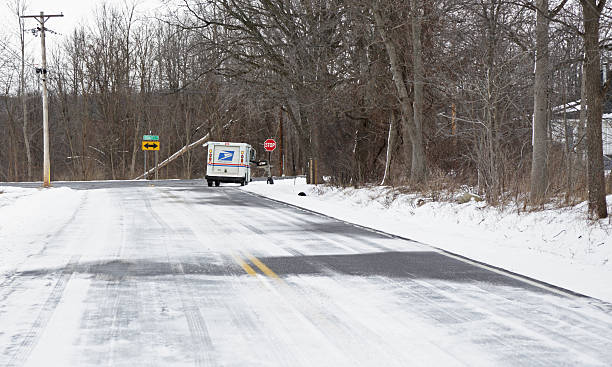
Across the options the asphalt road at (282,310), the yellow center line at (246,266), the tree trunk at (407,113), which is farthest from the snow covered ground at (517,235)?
the yellow center line at (246,266)

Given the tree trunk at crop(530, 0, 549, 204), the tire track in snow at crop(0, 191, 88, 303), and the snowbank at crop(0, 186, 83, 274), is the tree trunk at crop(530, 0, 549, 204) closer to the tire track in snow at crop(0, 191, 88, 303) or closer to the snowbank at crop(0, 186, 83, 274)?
the tire track in snow at crop(0, 191, 88, 303)

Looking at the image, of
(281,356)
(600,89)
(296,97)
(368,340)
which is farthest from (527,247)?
(296,97)

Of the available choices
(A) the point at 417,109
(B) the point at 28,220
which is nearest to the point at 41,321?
(B) the point at 28,220

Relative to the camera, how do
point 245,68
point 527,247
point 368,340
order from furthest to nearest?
point 245,68 → point 527,247 → point 368,340

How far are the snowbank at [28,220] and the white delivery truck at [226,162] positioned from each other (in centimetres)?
917

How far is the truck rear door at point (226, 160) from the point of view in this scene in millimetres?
36625

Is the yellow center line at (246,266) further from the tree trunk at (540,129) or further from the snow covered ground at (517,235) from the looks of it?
the tree trunk at (540,129)

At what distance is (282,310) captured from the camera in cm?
692

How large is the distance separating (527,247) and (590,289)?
387cm

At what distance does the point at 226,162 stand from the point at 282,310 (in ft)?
99.3

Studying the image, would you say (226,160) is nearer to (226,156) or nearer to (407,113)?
(226,156)

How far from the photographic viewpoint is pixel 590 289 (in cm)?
816

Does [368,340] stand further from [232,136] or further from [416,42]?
[232,136]

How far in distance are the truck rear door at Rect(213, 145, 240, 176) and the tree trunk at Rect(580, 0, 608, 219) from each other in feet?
84.7
